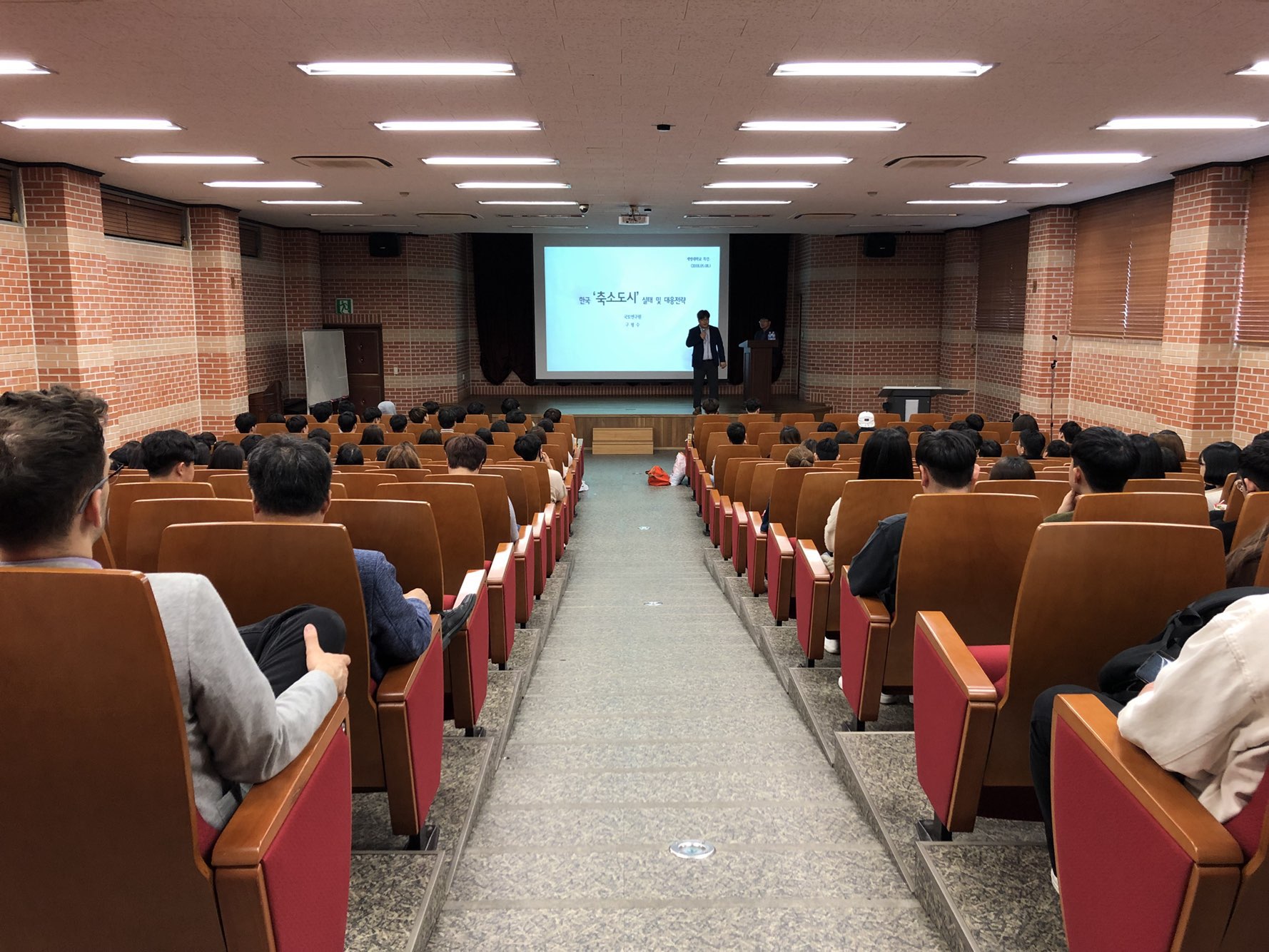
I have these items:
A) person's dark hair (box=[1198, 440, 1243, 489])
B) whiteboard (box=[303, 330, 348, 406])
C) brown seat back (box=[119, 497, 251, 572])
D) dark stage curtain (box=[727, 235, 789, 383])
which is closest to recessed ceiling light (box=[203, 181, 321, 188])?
whiteboard (box=[303, 330, 348, 406])

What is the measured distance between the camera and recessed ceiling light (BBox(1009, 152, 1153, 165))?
7.80m

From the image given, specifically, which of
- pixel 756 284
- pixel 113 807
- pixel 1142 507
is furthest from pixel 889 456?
pixel 756 284

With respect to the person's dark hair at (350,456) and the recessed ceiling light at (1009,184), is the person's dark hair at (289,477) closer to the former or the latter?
the person's dark hair at (350,456)

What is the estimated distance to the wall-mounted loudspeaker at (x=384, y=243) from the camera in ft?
51.6

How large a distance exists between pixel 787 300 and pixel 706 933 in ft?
55.2

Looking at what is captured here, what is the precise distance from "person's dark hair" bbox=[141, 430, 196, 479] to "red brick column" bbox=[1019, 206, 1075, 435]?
10331mm

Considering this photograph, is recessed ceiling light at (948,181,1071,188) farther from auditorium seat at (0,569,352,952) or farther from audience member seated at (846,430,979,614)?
auditorium seat at (0,569,352,952)

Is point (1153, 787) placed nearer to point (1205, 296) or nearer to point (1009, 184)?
point (1205, 296)

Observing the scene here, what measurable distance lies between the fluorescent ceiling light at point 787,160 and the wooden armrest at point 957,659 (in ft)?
19.6

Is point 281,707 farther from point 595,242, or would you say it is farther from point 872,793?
point 595,242

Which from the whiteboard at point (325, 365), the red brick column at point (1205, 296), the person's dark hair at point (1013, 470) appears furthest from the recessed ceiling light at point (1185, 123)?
the whiteboard at point (325, 365)

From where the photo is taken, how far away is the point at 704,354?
50.7ft

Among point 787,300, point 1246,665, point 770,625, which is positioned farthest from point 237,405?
point 1246,665

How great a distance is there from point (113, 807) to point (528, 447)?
591cm
